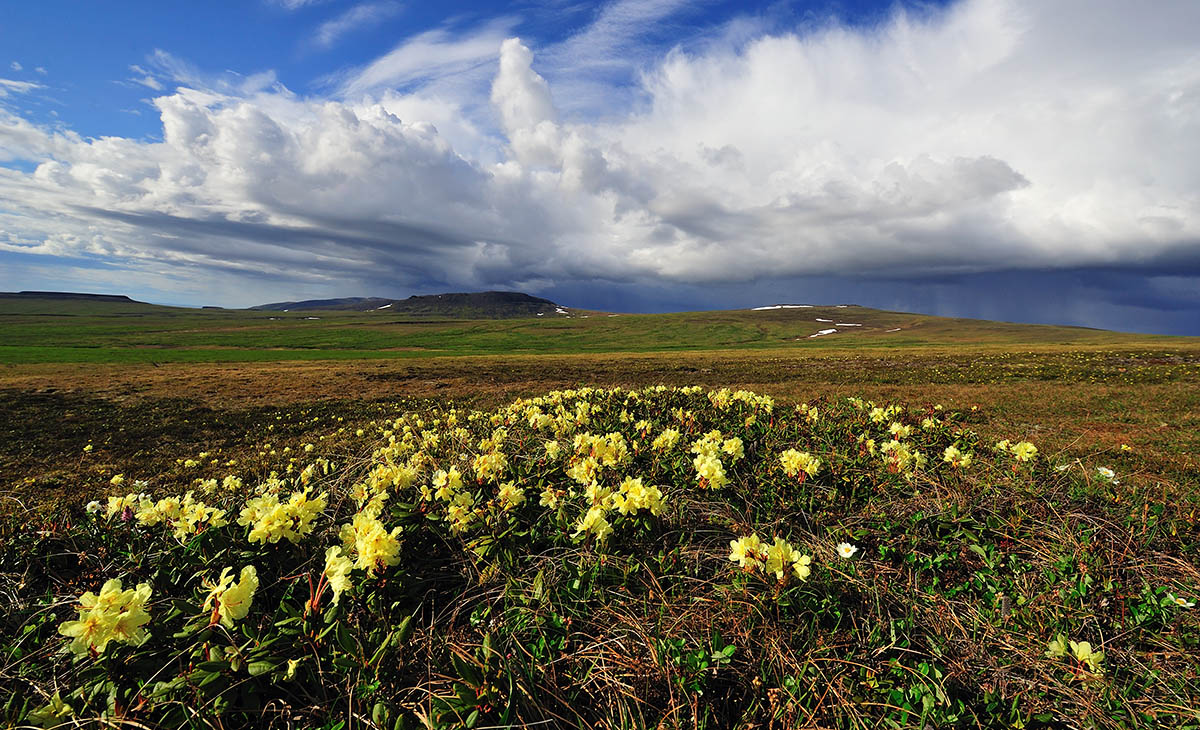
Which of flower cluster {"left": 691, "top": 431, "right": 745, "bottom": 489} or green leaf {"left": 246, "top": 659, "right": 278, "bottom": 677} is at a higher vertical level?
flower cluster {"left": 691, "top": 431, "right": 745, "bottom": 489}

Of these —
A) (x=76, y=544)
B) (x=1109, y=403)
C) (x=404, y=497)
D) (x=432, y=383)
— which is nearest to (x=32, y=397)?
(x=432, y=383)

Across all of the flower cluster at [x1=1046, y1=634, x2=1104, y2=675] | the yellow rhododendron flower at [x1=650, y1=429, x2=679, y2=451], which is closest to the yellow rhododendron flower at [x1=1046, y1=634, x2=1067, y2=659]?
the flower cluster at [x1=1046, y1=634, x2=1104, y2=675]

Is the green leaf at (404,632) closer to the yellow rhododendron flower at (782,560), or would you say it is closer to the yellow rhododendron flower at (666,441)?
the yellow rhododendron flower at (782,560)

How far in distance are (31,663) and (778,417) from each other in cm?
711

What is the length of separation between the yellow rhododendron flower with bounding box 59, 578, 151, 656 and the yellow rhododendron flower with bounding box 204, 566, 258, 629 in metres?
0.23

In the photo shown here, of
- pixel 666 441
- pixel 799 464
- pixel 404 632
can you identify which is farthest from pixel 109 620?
pixel 799 464

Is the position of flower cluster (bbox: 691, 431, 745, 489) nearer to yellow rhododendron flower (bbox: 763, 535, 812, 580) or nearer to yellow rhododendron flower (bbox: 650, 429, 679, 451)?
yellow rhododendron flower (bbox: 650, 429, 679, 451)

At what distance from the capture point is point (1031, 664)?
8.31ft

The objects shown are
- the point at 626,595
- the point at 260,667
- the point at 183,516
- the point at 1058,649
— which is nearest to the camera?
the point at 260,667

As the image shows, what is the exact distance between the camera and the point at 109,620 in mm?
2006

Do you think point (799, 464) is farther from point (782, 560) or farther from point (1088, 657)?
point (1088, 657)

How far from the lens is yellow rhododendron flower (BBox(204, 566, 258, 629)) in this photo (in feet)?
7.17

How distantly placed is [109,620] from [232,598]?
0.41 metres

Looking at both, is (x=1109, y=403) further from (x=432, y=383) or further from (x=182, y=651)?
(x=432, y=383)
